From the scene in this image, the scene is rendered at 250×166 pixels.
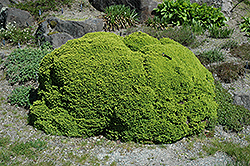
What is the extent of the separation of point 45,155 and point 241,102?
5214mm

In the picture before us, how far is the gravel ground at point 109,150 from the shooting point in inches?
169

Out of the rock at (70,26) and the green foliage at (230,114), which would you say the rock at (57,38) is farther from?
the green foliage at (230,114)

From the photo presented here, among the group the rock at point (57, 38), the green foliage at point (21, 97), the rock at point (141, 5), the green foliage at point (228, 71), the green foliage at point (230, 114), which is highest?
the rock at point (141, 5)

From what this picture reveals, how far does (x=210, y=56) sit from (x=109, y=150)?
5.58m

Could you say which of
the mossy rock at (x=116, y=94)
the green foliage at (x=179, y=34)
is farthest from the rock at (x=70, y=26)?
the mossy rock at (x=116, y=94)

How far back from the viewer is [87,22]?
9664mm

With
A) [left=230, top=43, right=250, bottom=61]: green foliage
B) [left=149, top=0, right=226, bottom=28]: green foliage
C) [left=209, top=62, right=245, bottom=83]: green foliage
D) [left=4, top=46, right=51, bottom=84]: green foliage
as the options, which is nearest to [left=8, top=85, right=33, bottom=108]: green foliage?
[left=4, top=46, right=51, bottom=84]: green foliage

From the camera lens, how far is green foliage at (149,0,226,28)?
1109 cm

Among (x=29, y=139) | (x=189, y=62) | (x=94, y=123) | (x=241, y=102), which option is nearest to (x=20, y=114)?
(x=29, y=139)

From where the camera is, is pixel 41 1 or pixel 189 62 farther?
pixel 41 1

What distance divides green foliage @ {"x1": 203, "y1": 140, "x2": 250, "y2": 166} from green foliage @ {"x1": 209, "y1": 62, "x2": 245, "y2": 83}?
2.73 meters

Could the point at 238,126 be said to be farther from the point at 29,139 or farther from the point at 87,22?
the point at 87,22

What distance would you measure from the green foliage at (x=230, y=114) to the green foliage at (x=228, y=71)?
1.27 m

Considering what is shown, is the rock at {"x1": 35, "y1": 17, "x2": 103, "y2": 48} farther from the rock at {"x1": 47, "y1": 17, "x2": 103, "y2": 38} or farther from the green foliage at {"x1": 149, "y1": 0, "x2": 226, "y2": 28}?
the green foliage at {"x1": 149, "y1": 0, "x2": 226, "y2": 28}
